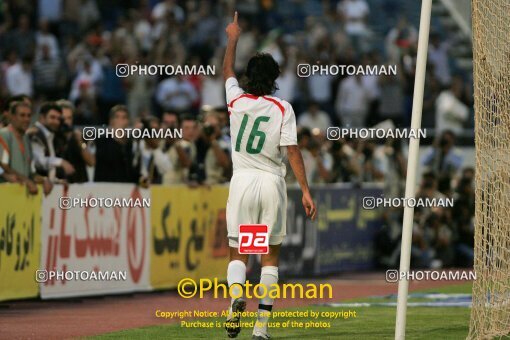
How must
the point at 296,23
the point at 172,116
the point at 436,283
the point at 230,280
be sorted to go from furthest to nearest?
the point at 296,23, the point at 436,283, the point at 172,116, the point at 230,280

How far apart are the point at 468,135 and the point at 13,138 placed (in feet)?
46.5

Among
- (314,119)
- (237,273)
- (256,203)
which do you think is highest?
(314,119)

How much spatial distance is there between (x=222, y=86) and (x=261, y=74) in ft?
42.6

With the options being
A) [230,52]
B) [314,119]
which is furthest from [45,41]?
[230,52]

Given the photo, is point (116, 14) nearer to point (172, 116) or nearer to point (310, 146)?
point (310, 146)

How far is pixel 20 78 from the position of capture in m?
22.9

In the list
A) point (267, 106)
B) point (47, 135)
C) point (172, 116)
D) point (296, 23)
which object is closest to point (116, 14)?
point (296, 23)

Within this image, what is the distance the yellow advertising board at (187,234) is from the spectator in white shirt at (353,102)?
6.73m

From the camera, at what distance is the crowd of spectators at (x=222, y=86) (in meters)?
19.4

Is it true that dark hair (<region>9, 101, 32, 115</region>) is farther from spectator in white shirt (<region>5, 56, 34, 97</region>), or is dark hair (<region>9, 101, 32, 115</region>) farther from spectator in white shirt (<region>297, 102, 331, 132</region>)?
spectator in white shirt (<region>297, 102, 331, 132</region>)

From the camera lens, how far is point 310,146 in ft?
68.5

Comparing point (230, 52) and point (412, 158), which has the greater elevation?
point (230, 52)

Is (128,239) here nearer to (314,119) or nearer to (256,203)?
(256,203)

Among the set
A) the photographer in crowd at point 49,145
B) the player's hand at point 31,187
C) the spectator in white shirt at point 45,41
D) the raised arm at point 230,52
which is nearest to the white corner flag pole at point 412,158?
the raised arm at point 230,52
